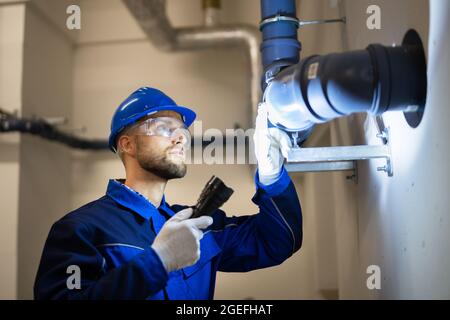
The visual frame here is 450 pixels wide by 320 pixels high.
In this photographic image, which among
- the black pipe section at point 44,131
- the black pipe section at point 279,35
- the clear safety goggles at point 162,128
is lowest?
the clear safety goggles at point 162,128

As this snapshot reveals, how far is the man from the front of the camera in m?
0.87

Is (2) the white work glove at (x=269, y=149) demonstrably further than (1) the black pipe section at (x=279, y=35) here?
No

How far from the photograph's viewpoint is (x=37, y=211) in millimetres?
2516

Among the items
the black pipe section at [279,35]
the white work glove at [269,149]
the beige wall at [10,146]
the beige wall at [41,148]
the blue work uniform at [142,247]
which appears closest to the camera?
the blue work uniform at [142,247]

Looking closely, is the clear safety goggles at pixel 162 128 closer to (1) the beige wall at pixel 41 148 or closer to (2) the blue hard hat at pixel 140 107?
(2) the blue hard hat at pixel 140 107

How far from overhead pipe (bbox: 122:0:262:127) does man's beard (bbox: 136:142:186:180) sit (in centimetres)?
124

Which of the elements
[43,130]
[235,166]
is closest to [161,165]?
[235,166]

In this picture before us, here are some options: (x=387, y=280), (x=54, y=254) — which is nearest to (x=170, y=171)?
(x=54, y=254)

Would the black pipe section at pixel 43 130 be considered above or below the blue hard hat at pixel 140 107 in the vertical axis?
above

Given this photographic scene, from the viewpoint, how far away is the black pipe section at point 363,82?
2.47 feet

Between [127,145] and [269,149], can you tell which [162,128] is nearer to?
[127,145]

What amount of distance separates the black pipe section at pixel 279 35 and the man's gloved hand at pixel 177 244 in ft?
2.04

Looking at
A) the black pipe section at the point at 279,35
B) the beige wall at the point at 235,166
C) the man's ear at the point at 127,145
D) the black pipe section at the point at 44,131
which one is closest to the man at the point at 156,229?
the man's ear at the point at 127,145
